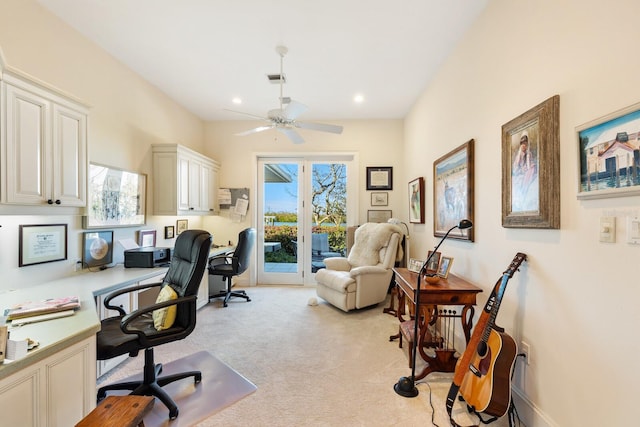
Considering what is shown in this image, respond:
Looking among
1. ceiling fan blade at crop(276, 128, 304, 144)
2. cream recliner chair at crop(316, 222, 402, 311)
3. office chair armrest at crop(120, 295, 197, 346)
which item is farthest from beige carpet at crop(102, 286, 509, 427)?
ceiling fan blade at crop(276, 128, 304, 144)

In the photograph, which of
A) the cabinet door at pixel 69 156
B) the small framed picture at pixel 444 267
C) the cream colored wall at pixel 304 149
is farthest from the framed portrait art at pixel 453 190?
the cabinet door at pixel 69 156

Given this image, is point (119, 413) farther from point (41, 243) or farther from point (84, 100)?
point (84, 100)

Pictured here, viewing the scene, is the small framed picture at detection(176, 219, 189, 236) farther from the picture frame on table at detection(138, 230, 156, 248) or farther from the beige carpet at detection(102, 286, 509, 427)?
the beige carpet at detection(102, 286, 509, 427)

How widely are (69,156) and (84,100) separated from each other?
78cm

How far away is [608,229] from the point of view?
116 cm

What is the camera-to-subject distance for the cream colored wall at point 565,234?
112cm

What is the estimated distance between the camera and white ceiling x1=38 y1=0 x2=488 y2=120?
2195 mm

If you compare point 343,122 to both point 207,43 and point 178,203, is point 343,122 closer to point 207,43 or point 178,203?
point 207,43

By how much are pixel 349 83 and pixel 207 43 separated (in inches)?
65.5

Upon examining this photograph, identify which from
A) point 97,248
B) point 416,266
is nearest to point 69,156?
point 97,248

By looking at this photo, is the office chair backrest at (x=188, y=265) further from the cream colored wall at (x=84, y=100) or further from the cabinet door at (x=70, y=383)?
the cream colored wall at (x=84, y=100)

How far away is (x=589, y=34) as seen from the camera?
126cm

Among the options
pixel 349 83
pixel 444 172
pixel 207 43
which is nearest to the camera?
pixel 207 43

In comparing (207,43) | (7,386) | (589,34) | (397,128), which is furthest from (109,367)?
(397,128)
